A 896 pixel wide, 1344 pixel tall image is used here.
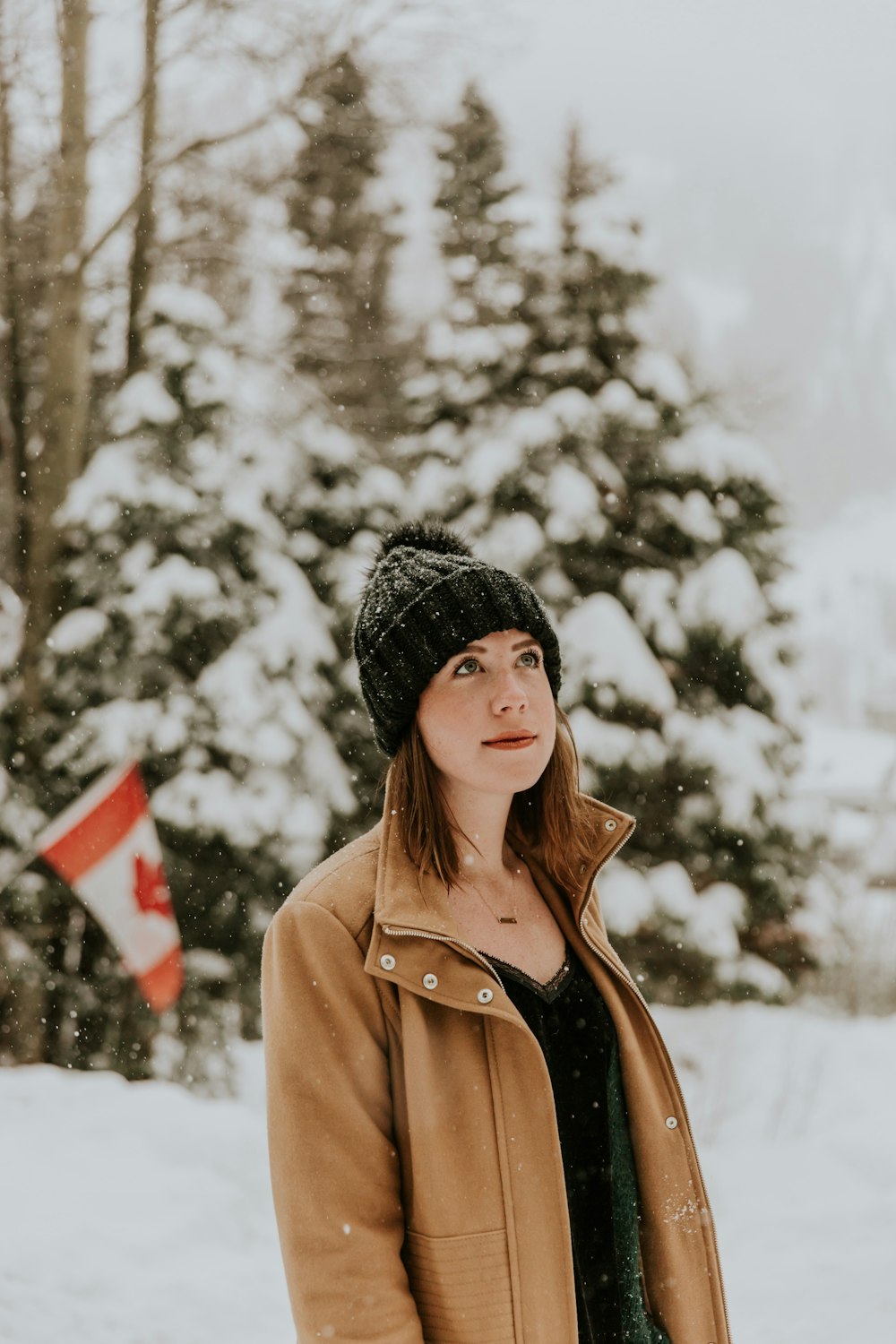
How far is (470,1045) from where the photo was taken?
4.66 ft

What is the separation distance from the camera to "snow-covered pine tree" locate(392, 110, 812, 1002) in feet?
22.4

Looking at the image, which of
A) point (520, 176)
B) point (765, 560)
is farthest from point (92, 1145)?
point (520, 176)

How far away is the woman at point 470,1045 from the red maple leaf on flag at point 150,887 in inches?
146

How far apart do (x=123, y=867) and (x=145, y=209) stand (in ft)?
15.4

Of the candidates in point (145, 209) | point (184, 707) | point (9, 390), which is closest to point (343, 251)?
point (145, 209)

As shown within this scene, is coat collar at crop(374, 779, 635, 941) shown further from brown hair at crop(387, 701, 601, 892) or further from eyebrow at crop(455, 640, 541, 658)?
eyebrow at crop(455, 640, 541, 658)

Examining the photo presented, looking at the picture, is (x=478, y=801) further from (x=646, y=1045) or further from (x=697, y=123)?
(x=697, y=123)

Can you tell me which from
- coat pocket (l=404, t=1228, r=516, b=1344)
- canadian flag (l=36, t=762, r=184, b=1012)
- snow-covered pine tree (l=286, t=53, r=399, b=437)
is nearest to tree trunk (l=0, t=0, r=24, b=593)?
snow-covered pine tree (l=286, t=53, r=399, b=437)

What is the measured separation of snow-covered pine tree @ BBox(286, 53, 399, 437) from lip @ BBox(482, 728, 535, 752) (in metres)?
6.71

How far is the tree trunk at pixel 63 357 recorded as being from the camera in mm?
6902

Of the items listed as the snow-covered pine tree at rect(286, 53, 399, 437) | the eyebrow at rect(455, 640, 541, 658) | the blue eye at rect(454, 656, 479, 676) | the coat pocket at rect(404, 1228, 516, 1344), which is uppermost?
the snow-covered pine tree at rect(286, 53, 399, 437)

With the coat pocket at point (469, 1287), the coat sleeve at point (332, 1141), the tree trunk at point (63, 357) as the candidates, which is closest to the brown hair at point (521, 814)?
the coat sleeve at point (332, 1141)

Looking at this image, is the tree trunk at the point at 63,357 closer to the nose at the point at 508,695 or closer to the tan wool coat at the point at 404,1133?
the nose at the point at 508,695

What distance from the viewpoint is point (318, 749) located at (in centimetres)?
680
